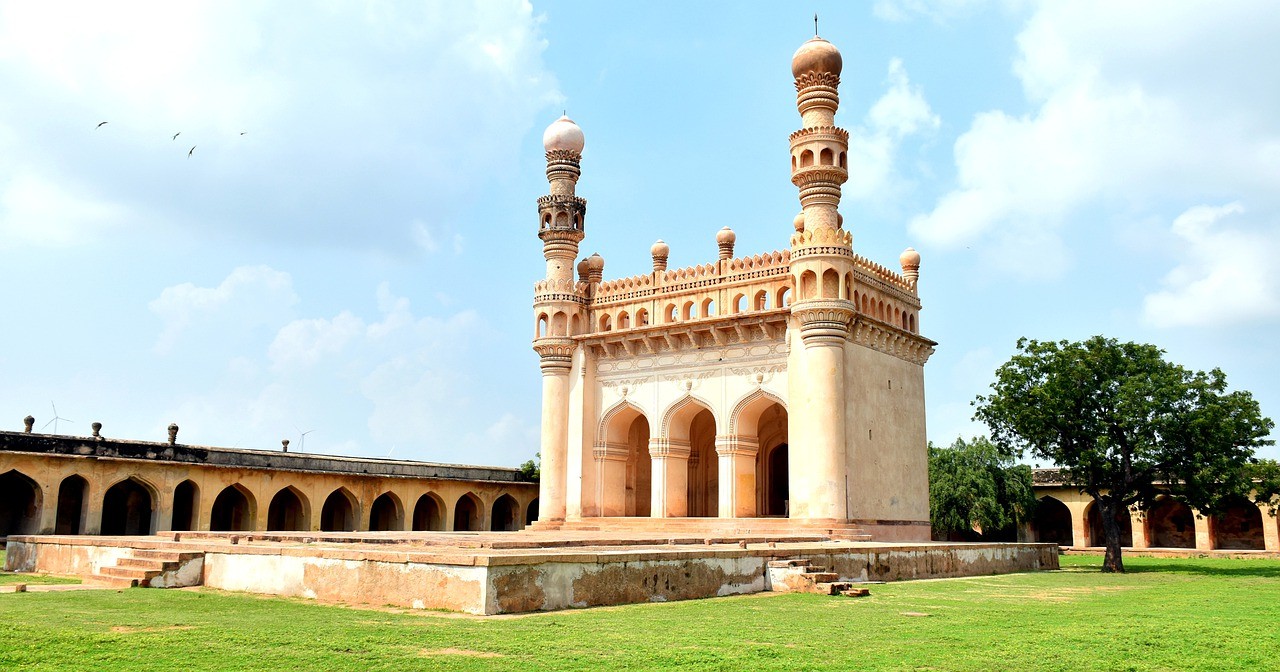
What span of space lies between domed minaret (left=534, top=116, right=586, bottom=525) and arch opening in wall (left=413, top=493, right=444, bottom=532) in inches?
379

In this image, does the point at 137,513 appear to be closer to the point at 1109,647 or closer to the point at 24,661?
the point at 24,661

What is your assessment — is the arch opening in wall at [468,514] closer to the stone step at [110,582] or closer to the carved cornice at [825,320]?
the carved cornice at [825,320]

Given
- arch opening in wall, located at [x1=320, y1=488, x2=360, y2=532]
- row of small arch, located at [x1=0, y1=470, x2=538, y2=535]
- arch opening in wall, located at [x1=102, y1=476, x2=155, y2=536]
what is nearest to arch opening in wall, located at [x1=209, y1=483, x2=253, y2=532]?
row of small arch, located at [x1=0, y1=470, x2=538, y2=535]

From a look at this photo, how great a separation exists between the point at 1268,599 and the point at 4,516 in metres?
30.1

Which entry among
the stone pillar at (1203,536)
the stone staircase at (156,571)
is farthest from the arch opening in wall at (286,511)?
the stone pillar at (1203,536)

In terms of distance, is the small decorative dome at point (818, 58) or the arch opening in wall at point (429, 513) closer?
the small decorative dome at point (818, 58)

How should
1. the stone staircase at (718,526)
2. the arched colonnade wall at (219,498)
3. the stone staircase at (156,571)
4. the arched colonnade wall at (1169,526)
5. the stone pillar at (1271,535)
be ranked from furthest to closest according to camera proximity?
the arched colonnade wall at (1169,526) → the stone pillar at (1271,535) → the arched colonnade wall at (219,498) → the stone staircase at (718,526) → the stone staircase at (156,571)

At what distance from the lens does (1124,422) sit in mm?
21109

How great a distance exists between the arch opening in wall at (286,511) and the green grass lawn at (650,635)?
21.2 metres

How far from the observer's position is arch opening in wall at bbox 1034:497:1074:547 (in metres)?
42.2

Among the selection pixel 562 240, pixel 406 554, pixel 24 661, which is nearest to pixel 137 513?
pixel 562 240

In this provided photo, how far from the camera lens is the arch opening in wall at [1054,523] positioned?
4216 cm

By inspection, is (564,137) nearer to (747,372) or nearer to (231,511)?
(747,372)

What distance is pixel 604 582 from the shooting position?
10.6 m
